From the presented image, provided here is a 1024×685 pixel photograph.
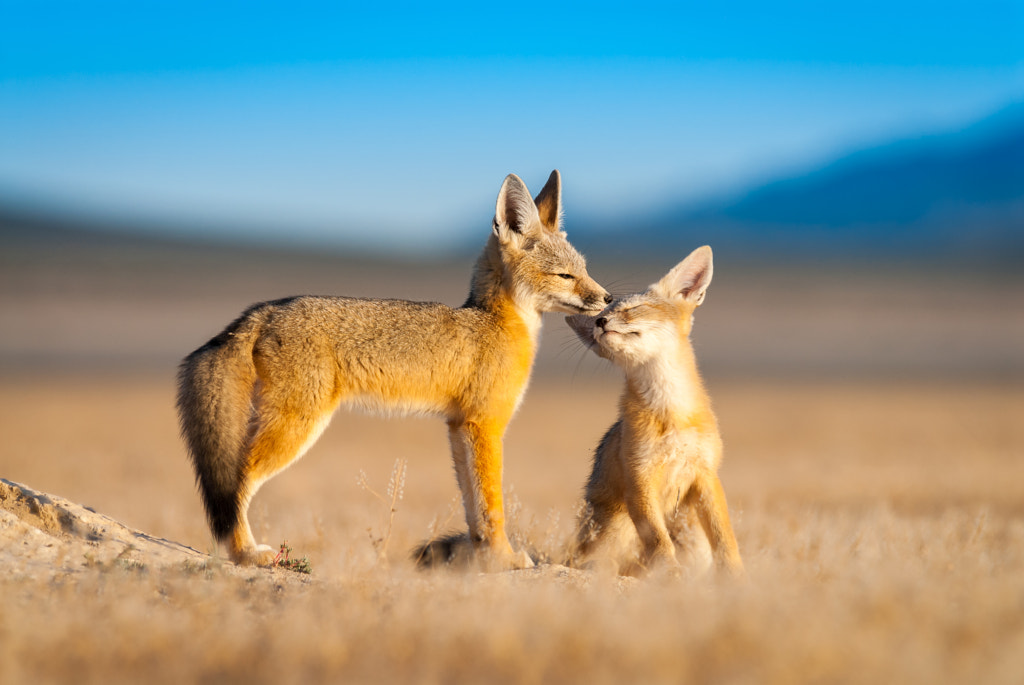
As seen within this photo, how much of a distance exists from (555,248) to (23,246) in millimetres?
100603

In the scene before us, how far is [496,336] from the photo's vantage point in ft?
22.0

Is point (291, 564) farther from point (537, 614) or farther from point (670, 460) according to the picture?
point (670, 460)

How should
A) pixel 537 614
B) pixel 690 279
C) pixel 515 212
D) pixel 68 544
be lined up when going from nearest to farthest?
pixel 537 614
pixel 68 544
pixel 690 279
pixel 515 212

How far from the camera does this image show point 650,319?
6293 mm

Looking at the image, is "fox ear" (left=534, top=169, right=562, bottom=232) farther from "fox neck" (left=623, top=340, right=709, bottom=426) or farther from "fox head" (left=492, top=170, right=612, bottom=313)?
"fox neck" (left=623, top=340, right=709, bottom=426)

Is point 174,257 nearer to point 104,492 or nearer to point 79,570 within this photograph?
point 104,492

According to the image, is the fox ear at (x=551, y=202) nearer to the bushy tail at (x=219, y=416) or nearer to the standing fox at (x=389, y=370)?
the standing fox at (x=389, y=370)

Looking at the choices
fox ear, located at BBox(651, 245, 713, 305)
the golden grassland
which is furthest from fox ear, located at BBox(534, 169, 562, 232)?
the golden grassland

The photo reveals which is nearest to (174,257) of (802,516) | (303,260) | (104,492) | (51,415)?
(303,260)

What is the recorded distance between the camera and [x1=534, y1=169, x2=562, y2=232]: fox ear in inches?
299

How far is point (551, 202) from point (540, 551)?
2813mm

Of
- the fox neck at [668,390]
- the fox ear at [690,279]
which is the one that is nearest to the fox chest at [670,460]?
the fox neck at [668,390]

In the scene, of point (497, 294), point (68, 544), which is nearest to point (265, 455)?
point (68, 544)

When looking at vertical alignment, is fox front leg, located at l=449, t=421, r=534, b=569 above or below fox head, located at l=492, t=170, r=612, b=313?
below
